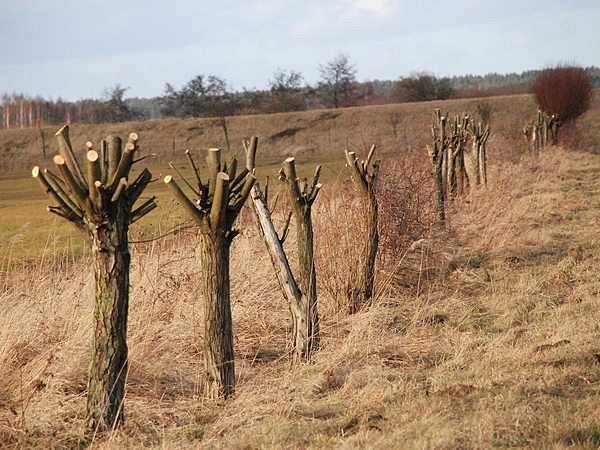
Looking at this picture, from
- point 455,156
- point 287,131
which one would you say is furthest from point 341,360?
point 287,131

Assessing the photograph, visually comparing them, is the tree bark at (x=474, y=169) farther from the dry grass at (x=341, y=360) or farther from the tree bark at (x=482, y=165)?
the dry grass at (x=341, y=360)

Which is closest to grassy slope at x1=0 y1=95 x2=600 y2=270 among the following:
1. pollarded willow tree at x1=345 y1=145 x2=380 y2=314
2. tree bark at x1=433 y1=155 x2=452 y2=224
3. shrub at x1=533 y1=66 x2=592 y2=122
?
shrub at x1=533 y1=66 x2=592 y2=122

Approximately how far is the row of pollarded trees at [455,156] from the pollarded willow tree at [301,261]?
5742 mm

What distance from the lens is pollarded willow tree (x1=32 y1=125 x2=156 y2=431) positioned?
15.6ft

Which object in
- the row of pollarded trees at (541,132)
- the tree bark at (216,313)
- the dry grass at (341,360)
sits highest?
the row of pollarded trees at (541,132)

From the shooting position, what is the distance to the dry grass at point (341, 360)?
475cm

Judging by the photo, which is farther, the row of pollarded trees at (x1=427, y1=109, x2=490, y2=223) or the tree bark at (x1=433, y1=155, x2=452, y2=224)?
the row of pollarded trees at (x1=427, y1=109, x2=490, y2=223)

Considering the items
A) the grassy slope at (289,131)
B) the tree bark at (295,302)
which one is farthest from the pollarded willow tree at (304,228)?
the grassy slope at (289,131)

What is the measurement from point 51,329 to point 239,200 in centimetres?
229

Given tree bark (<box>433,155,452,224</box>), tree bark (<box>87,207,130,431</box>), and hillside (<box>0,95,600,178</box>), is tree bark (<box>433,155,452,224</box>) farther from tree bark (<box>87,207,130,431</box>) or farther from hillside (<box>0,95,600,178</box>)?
hillside (<box>0,95,600,178</box>)

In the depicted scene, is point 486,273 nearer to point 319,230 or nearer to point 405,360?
point 319,230

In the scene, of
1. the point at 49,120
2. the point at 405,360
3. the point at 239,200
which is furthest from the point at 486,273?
the point at 49,120

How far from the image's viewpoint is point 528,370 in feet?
18.6

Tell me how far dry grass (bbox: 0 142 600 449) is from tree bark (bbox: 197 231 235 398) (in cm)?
19
